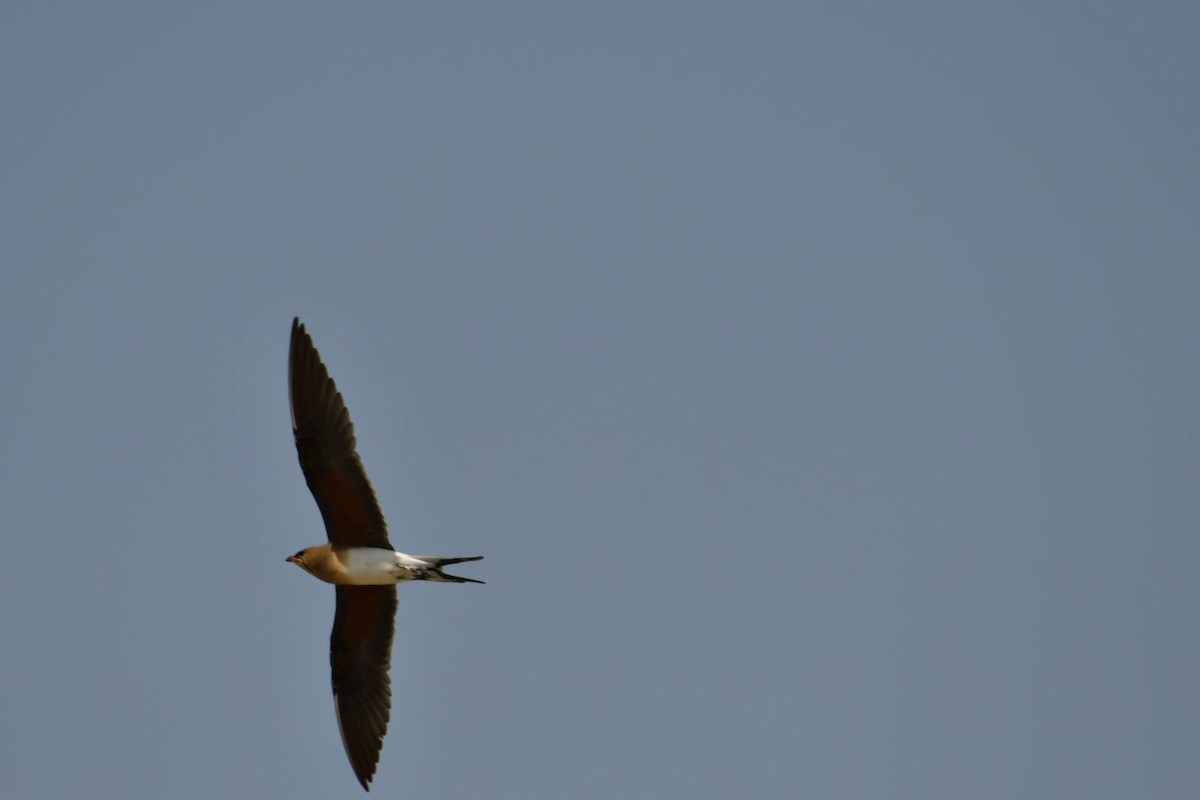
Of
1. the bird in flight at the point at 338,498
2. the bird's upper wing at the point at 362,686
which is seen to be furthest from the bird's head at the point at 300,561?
the bird's upper wing at the point at 362,686

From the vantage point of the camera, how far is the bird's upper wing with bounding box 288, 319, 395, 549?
Result: 1733 centimetres

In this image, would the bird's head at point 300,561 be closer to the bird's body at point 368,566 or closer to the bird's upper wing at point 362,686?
the bird's body at point 368,566

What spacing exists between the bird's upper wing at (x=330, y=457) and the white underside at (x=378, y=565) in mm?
144

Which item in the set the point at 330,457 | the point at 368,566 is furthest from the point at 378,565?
the point at 330,457

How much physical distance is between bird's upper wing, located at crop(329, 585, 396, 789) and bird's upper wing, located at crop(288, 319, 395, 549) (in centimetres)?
149

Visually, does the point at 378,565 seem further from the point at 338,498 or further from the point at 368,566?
the point at 338,498

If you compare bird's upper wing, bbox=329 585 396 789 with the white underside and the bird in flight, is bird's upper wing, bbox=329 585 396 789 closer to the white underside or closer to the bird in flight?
the bird in flight

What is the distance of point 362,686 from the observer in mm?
18891

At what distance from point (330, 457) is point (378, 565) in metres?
1.25

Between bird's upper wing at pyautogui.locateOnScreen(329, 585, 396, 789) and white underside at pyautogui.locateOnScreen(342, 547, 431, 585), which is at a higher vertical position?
white underside at pyautogui.locateOnScreen(342, 547, 431, 585)

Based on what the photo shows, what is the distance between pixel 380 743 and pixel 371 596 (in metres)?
1.90

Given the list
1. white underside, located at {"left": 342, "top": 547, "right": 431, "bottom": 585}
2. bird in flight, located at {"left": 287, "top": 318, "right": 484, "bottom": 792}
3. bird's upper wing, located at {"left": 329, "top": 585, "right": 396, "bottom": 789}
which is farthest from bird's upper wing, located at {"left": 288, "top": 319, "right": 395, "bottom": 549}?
bird's upper wing, located at {"left": 329, "top": 585, "right": 396, "bottom": 789}

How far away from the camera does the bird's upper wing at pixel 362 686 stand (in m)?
18.6

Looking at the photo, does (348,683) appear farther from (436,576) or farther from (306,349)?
(306,349)
